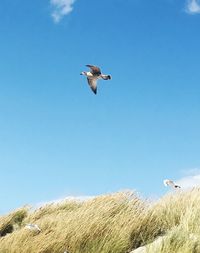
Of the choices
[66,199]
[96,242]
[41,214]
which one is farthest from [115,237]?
[66,199]

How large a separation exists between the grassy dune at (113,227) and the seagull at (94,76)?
7.35 feet

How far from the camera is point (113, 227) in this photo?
10.9 m

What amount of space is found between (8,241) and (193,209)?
3258mm

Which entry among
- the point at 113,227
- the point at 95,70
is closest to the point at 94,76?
the point at 95,70

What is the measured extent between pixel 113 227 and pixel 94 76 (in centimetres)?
265

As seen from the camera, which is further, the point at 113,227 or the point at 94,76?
the point at 94,76

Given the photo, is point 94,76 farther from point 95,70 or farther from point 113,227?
point 113,227

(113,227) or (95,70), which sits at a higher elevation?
(95,70)

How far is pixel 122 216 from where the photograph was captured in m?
11.2

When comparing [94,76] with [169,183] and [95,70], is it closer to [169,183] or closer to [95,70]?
[95,70]

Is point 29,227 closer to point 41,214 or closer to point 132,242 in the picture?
point 132,242

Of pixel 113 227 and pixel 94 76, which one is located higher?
pixel 94 76

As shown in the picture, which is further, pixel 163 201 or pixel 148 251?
pixel 163 201

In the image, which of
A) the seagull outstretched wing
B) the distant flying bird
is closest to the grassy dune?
the distant flying bird
